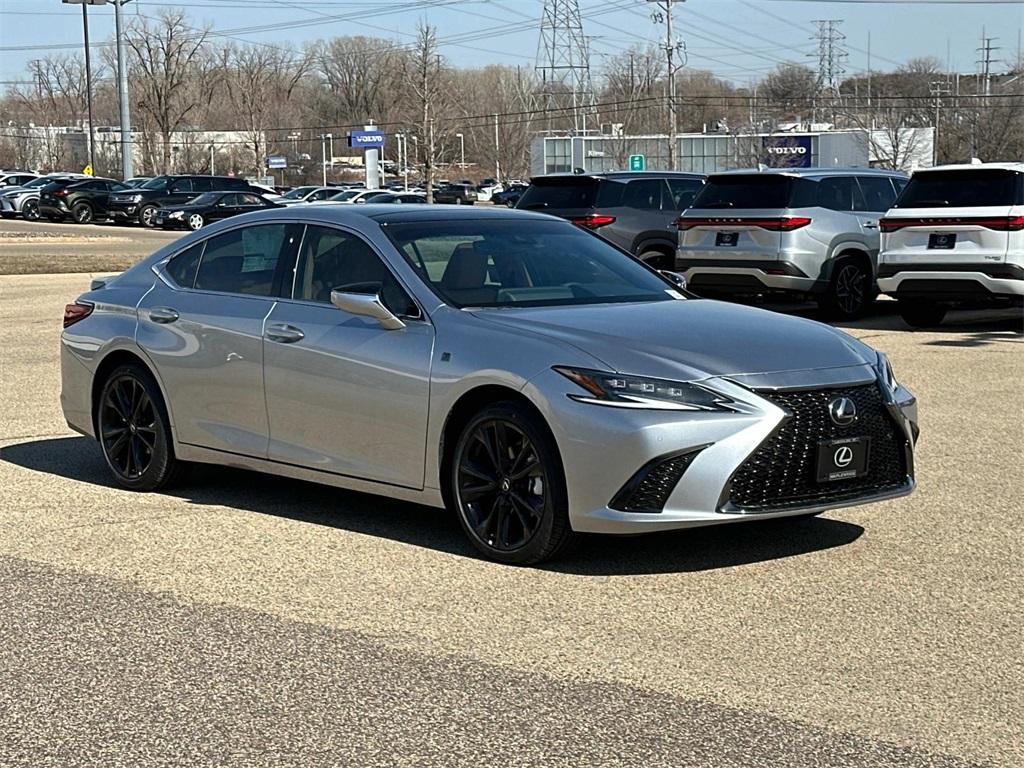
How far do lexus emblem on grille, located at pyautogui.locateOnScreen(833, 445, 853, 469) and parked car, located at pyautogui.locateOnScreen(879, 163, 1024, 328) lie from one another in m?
10.2

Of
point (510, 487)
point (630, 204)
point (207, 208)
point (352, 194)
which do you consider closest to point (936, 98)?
point (352, 194)

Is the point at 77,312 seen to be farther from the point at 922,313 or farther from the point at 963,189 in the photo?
the point at 922,313

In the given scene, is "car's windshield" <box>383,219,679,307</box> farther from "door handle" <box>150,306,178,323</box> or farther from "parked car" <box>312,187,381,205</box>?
"parked car" <box>312,187,381,205</box>

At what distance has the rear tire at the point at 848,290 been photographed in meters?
18.0

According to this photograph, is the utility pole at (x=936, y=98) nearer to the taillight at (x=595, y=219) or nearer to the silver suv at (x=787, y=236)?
the taillight at (x=595, y=219)

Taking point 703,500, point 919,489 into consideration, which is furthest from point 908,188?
point 703,500

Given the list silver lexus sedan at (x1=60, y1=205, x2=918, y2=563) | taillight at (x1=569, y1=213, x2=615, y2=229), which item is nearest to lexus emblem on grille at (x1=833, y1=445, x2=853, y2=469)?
silver lexus sedan at (x1=60, y1=205, x2=918, y2=563)

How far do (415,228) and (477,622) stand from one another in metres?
2.40

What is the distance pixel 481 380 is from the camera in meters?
6.44

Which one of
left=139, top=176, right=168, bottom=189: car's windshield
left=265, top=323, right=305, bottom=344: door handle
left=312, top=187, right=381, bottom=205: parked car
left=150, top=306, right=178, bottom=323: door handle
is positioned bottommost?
left=265, top=323, right=305, bottom=344: door handle

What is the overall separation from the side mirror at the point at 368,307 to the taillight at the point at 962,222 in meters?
10.5

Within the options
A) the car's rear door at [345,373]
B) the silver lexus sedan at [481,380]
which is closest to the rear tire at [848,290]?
the silver lexus sedan at [481,380]

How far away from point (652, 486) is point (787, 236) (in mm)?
11907

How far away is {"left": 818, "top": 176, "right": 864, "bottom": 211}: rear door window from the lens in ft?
59.1
